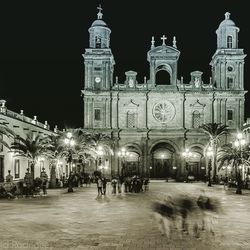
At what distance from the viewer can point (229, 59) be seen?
81.3 metres

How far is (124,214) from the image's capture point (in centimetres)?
2566

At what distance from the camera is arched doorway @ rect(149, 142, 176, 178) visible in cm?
8369

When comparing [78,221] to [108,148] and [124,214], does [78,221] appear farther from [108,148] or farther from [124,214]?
[108,148]

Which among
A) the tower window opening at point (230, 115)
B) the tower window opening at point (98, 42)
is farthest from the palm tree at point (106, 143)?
the tower window opening at point (230, 115)

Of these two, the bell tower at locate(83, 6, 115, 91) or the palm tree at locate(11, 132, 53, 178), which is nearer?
the palm tree at locate(11, 132, 53, 178)

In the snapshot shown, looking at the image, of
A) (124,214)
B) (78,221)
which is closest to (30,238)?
(78,221)

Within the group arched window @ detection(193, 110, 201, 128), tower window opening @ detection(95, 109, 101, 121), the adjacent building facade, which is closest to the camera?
the adjacent building facade

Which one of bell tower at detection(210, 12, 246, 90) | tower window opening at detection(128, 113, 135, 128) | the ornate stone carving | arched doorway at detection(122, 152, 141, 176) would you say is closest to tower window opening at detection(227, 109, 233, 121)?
bell tower at detection(210, 12, 246, 90)

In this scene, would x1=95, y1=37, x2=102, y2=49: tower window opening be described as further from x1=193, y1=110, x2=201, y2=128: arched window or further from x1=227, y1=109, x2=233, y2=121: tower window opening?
x1=227, y1=109, x2=233, y2=121: tower window opening

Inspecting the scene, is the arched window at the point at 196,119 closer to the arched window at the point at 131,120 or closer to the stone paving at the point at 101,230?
the arched window at the point at 131,120

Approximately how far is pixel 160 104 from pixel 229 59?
12.4m

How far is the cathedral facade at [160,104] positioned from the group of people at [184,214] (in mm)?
61025

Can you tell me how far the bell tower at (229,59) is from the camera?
81.2 meters

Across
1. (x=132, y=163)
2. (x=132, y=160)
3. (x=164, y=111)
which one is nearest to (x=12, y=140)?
(x=132, y=163)
